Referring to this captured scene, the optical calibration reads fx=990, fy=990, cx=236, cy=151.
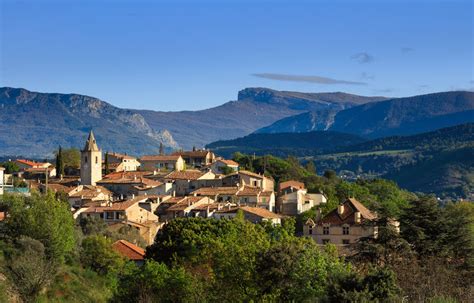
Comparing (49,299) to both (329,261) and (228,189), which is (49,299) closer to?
(329,261)

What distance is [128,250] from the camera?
54.2 meters

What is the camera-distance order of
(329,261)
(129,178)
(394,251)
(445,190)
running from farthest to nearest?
(445,190)
(129,178)
(394,251)
(329,261)

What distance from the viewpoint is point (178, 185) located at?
79.6 meters

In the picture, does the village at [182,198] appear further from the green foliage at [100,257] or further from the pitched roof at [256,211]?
the green foliage at [100,257]

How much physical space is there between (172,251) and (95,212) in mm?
20771

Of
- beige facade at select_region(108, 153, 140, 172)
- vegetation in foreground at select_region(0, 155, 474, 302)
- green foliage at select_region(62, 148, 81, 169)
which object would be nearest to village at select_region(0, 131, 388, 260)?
beige facade at select_region(108, 153, 140, 172)

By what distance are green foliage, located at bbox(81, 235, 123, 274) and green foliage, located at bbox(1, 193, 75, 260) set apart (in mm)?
903

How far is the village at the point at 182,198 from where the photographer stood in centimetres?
5966

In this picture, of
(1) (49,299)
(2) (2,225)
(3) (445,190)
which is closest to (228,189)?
(2) (2,225)

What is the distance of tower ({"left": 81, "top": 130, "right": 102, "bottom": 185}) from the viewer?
82.2 m

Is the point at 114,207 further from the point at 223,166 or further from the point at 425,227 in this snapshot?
the point at 425,227

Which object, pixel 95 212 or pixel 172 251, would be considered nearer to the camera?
pixel 172 251

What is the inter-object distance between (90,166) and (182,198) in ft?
41.2

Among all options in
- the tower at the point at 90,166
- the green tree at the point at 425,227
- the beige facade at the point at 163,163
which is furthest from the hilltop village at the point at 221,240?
the beige facade at the point at 163,163
